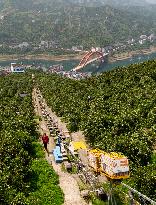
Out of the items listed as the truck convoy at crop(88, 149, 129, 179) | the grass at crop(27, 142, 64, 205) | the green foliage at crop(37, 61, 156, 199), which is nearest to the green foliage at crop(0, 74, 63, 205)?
the grass at crop(27, 142, 64, 205)

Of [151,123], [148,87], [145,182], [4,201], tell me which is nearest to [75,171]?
[145,182]

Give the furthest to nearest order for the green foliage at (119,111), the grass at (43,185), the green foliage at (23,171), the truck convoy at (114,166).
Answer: the green foliage at (119,111) < the grass at (43,185) < the green foliage at (23,171) < the truck convoy at (114,166)

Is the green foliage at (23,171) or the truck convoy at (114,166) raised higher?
the truck convoy at (114,166)

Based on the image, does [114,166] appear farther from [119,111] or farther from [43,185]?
[119,111]

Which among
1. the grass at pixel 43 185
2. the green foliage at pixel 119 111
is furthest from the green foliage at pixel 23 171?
the green foliage at pixel 119 111

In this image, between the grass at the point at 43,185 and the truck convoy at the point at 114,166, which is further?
the grass at the point at 43,185

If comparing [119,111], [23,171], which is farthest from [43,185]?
[119,111]

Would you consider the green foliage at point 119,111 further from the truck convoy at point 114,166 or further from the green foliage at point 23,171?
the truck convoy at point 114,166

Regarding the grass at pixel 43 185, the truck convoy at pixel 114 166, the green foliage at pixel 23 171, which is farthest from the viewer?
the grass at pixel 43 185

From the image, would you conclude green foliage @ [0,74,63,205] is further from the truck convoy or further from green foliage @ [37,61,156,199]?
green foliage @ [37,61,156,199]
